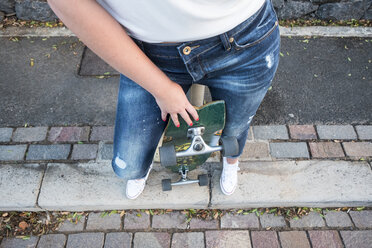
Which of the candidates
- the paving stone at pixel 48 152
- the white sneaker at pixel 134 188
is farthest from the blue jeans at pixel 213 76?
the paving stone at pixel 48 152

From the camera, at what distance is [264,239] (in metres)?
2.15

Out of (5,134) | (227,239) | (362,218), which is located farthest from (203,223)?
(5,134)

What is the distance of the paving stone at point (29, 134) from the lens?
2553 mm

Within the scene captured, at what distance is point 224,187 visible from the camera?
2244mm

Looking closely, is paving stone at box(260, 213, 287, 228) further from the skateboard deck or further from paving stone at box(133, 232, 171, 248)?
the skateboard deck

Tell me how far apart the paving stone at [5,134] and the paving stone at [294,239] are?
2490mm

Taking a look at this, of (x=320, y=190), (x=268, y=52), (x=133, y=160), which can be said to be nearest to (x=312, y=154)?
(x=320, y=190)

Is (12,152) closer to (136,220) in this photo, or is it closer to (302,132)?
(136,220)

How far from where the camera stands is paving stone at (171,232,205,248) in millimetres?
2125

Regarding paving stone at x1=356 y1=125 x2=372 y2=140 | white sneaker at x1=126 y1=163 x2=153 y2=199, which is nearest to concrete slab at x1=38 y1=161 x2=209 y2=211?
white sneaker at x1=126 y1=163 x2=153 y2=199

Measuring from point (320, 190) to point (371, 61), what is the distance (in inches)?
73.5

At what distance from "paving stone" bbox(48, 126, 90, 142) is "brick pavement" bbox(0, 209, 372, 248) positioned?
708 mm

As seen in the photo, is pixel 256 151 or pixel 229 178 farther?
pixel 256 151

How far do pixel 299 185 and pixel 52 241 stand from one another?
1.99m
